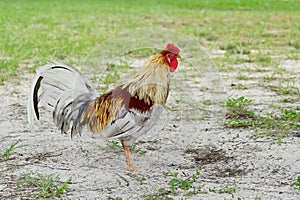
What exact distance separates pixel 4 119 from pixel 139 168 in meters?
2.06

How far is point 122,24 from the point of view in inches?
547

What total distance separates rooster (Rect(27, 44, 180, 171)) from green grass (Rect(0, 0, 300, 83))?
321 centimetres

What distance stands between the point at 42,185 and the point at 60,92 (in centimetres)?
89

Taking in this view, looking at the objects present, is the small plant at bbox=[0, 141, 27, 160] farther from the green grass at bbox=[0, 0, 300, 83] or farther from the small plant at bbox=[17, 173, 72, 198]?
the green grass at bbox=[0, 0, 300, 83]

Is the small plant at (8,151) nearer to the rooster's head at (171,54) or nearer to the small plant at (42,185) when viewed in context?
the small plant at (42,185)

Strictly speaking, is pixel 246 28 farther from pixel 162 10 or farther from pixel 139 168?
pixel 139 168

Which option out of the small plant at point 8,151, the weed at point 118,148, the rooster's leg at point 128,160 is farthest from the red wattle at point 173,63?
the small plant at point 8,151

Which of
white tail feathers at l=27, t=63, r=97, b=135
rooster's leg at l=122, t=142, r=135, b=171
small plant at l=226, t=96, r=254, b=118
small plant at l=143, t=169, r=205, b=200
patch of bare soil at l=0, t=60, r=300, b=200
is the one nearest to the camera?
small plant at l=143, t=169, r=205, b=200

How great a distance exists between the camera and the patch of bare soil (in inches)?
Answer: 169

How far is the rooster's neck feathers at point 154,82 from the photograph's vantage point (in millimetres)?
4480

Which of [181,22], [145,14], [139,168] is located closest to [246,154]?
[139,168]

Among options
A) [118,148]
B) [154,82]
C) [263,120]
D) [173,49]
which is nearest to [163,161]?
[118,148]

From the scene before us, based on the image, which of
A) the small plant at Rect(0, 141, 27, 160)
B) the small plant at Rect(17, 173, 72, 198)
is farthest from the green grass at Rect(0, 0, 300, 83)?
the small plant at Rect(17, 173, 72, 198)

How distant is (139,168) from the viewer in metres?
4.78
